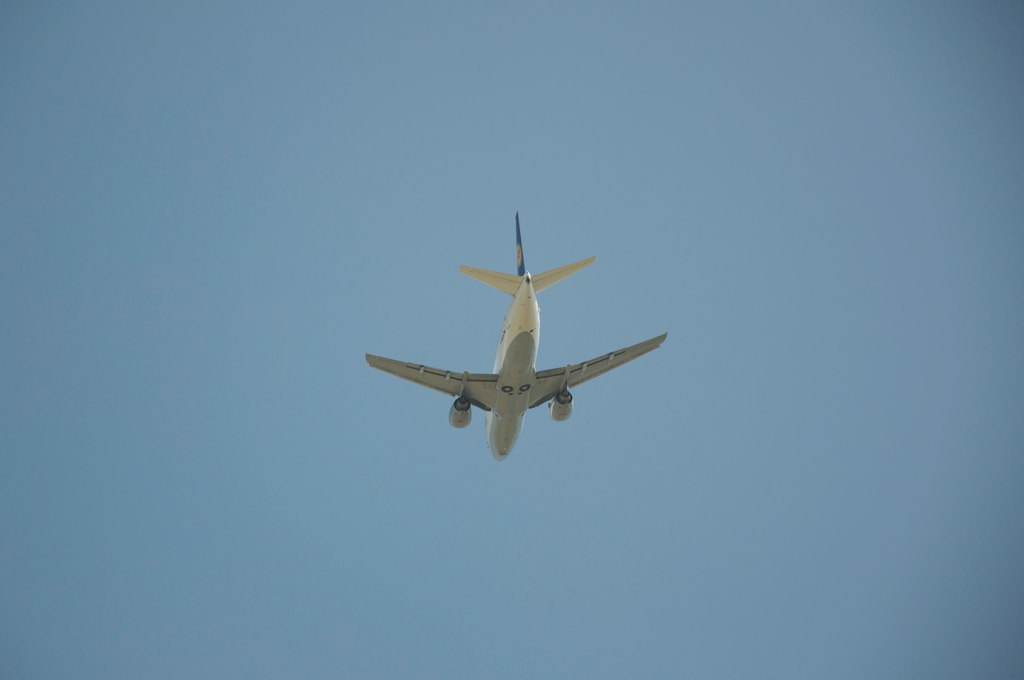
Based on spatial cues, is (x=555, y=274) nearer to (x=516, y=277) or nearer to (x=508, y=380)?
(x=516, y=277)

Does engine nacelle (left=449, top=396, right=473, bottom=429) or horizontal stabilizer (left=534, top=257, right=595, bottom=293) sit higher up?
horizontal stabilizer (left=534, top=257, right=595, bottom=293)

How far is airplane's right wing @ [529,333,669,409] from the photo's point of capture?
114 feet

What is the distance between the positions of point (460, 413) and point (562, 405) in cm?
525

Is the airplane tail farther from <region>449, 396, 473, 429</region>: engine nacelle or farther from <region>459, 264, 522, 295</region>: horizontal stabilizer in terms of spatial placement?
<region>449, 396, 473, 429</region>: engine nacelle

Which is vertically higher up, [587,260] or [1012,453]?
[1012,453]

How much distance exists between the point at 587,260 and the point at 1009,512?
5336 inches

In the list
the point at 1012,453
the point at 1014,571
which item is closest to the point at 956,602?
the point at 1014,571

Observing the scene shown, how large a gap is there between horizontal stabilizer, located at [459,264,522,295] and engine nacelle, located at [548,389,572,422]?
7.13m

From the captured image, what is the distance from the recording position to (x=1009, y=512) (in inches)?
5039

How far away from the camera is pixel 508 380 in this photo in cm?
3322

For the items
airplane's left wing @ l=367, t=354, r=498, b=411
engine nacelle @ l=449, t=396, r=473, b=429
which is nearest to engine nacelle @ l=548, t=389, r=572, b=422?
airplane's left wing @ l=367, t=354, r=498, b=411

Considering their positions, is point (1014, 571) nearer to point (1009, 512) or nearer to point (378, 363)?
point (1009, 512)

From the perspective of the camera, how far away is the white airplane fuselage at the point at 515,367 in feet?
96.4

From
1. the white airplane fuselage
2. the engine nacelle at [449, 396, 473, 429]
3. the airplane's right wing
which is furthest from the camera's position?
the engine nacelle at [449, 396, 473, 429]
